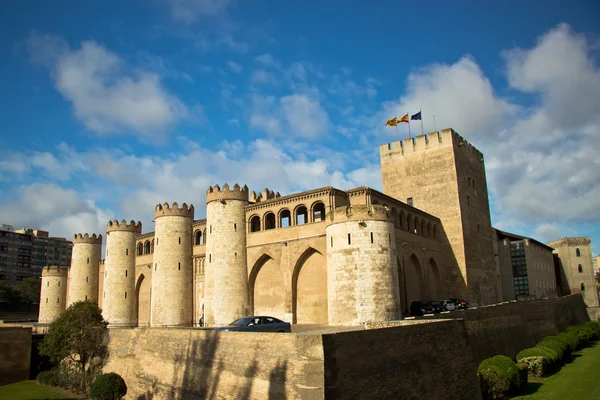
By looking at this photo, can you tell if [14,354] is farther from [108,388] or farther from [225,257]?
[225,257]

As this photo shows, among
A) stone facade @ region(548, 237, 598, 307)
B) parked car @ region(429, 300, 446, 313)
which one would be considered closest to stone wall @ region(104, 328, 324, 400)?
parked car @ region(429, 300, 446, 313)

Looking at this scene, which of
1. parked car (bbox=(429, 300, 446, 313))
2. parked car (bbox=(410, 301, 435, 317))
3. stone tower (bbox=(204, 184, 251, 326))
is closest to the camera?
parked car (bbox=(429, 300, 446, 313))

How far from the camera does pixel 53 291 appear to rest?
177 feet

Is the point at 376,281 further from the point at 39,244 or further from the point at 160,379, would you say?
the point at 39,244

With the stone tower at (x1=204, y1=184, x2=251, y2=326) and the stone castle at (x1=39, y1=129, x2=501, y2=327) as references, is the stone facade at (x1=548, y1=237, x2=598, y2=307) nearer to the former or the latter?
the stone castle at (x1=39, y1=129, x2=501, y2=327)

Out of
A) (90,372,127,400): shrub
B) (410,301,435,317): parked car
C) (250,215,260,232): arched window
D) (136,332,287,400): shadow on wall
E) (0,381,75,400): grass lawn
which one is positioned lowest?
(0,381,75,400): grass lawn

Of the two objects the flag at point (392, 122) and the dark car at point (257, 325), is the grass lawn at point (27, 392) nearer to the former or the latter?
the dark car at point (257, 325)

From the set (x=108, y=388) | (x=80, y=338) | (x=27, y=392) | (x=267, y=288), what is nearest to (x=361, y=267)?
(x=267, y=288)

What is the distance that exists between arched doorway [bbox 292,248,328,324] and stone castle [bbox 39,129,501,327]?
0.21 ft

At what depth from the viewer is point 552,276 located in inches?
2276

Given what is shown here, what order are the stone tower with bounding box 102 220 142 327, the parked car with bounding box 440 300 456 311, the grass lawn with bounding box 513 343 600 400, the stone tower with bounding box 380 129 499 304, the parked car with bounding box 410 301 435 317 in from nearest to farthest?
the grass lawn with bounding box 513 343 600 400
the parked car with bounding box 410 301 435 317
the parked car with bounding box 440 300 456 311
the stone tower with bounding box 380 129 499 304
the stone tower with bounding box 102 220 142 327

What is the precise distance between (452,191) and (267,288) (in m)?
17.5

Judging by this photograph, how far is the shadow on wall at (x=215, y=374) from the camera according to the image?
48.3 feet

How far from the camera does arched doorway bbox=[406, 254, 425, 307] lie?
3250 cm
